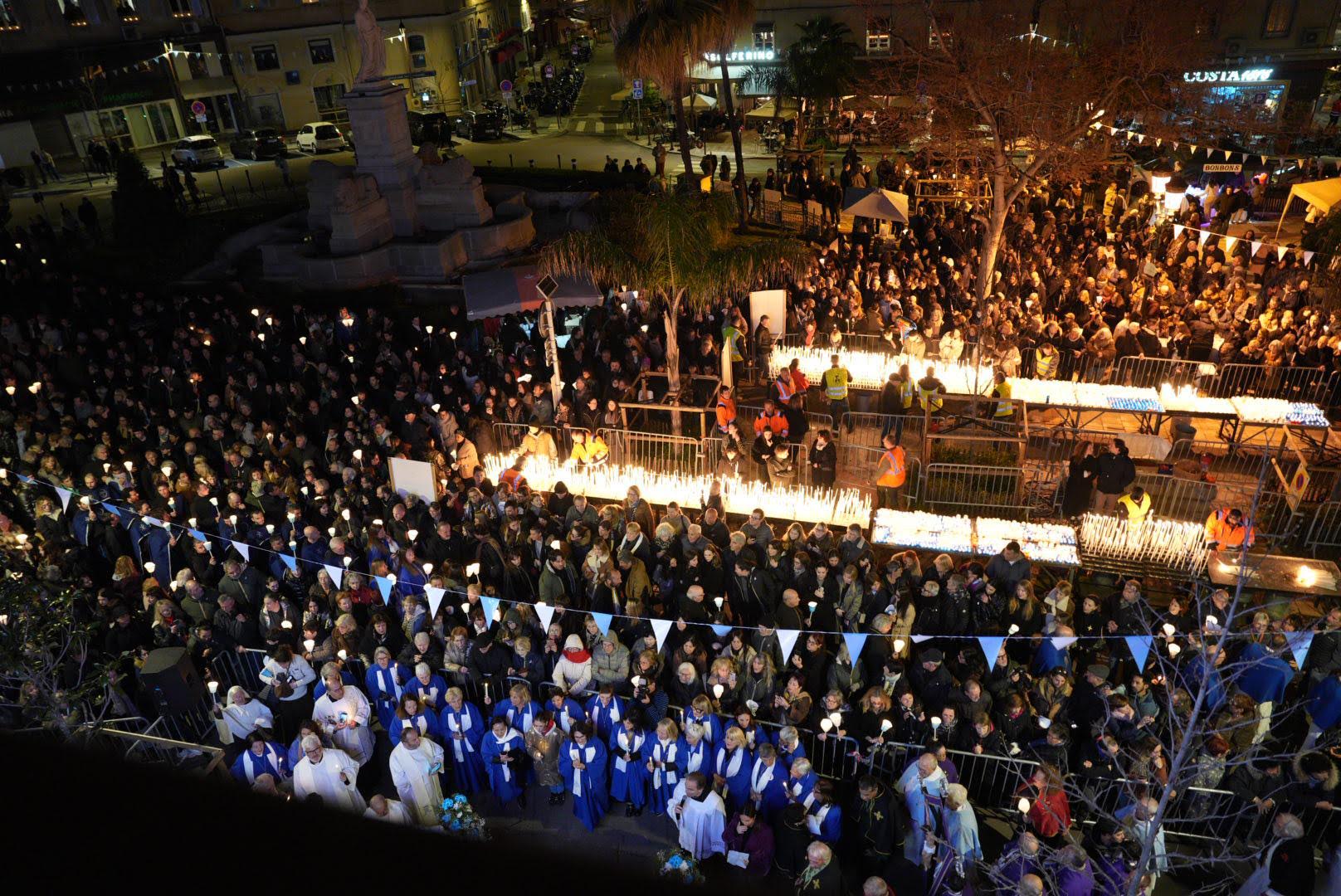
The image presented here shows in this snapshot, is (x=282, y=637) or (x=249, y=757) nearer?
(x=249, y=757)

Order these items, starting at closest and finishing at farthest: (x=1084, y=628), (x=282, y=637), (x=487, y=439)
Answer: (x=1084, y=628) → (x=282, y=637) → (x=487, y=439)

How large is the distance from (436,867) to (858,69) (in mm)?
42008

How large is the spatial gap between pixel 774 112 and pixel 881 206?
17739 millimetres

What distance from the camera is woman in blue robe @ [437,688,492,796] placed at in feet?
30.9

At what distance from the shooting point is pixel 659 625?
10125 millimetres

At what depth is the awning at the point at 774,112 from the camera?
37.8 metres

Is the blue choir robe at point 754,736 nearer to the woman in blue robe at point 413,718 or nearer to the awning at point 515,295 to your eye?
the woman in blue robe at point 413,718

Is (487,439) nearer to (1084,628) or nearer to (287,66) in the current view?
(1084,628)

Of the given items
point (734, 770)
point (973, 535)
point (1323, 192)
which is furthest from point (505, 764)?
point (1323, 192)

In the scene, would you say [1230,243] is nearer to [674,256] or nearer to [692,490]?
[674,256]

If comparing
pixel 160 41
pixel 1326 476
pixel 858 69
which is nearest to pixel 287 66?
pixel 160 41

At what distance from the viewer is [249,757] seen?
8922 mm

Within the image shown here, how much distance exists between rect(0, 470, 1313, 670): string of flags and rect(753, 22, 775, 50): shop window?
39.8 m

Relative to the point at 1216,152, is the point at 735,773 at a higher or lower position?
lower
